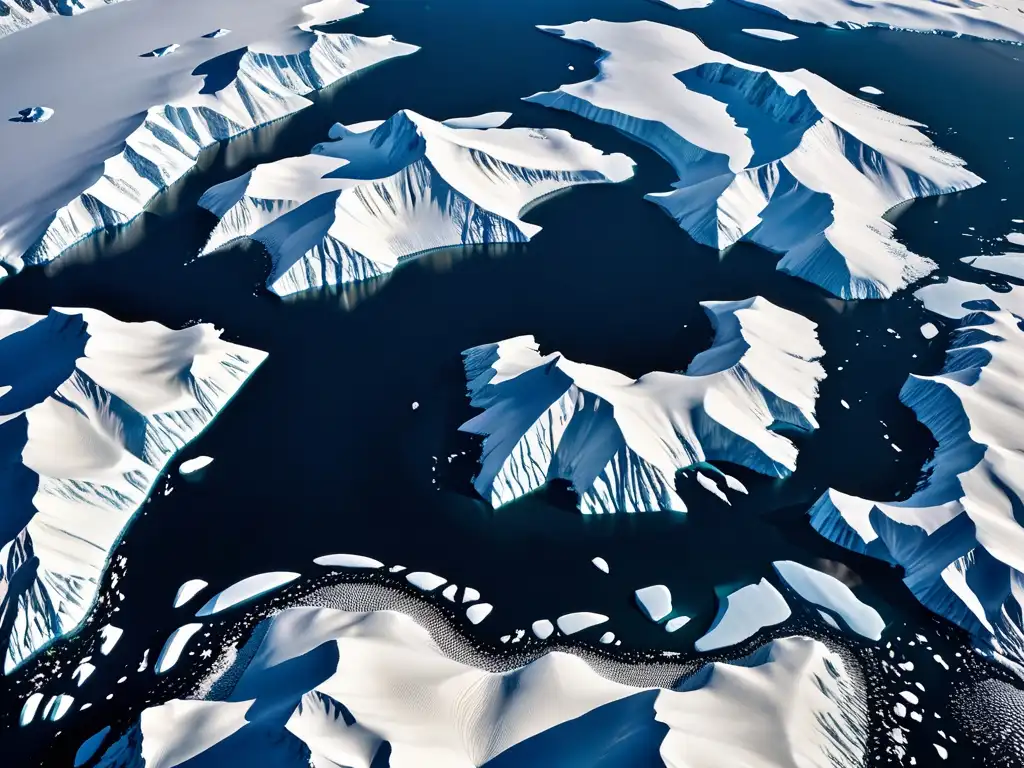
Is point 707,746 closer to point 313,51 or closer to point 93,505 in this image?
point 93,505

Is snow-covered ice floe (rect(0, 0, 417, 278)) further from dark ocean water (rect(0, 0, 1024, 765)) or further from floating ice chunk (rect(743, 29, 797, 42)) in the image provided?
floating ice chunk (rect(743, 29, 797, 42))

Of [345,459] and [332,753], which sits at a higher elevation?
[332,753]

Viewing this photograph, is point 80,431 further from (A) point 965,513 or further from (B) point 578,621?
(A) point 965,513

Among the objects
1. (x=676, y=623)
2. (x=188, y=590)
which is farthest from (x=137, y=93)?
(x=676, y=623)

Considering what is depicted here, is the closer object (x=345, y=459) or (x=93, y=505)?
(x=93, y=505)

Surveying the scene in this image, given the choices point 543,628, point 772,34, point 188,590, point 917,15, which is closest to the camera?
point 543,628

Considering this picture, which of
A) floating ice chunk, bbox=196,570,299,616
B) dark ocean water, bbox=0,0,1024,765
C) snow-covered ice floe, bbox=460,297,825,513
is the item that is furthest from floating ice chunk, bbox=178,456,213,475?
snow-covered ice floe, bbox=460,297,825,513

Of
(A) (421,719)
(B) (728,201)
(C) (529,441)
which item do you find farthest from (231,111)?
(A) (421,719)
